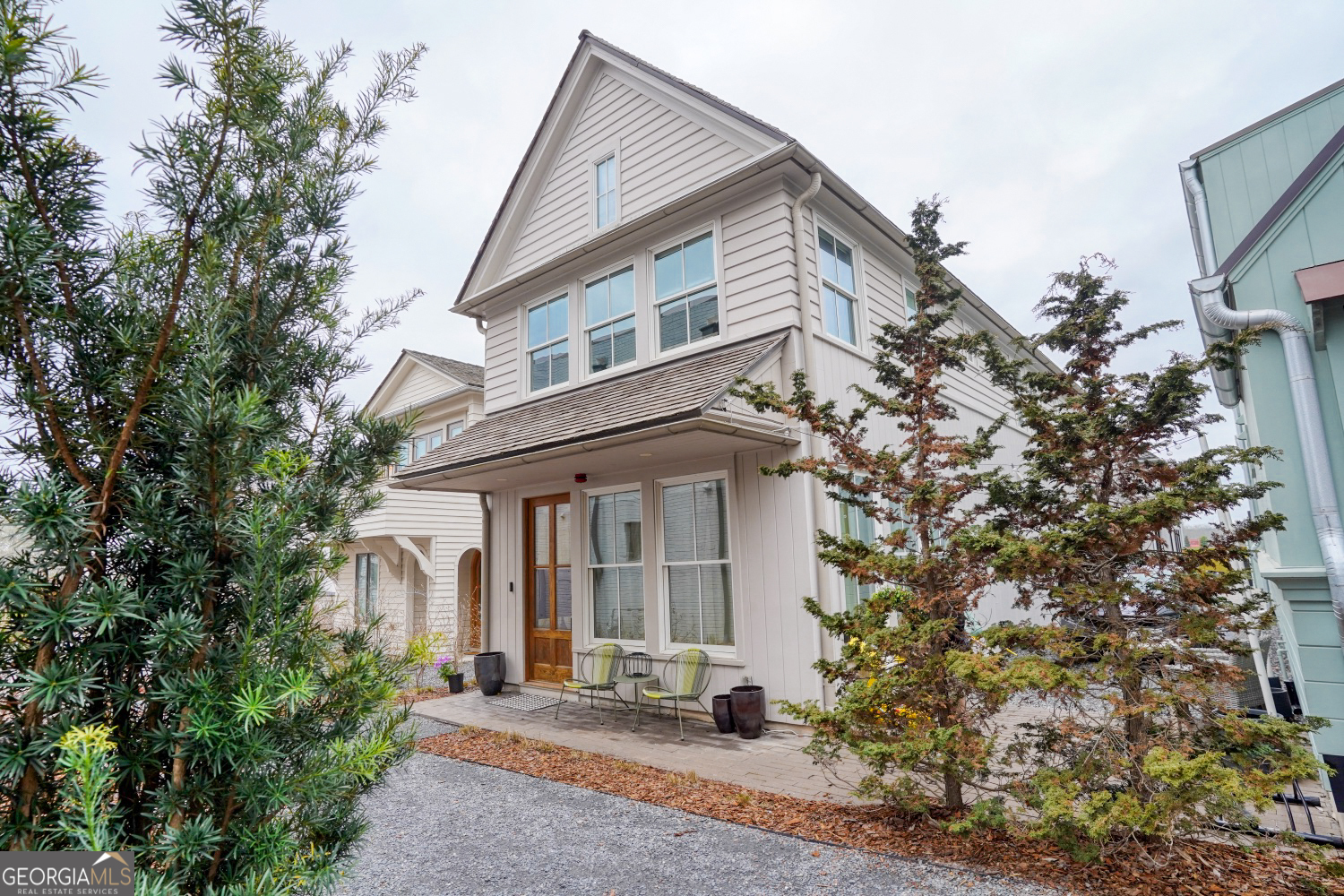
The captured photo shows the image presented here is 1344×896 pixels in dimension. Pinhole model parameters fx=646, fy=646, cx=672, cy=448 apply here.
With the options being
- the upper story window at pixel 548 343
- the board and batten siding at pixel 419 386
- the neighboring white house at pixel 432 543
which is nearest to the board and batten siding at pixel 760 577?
the upper story window at pixel 548 343

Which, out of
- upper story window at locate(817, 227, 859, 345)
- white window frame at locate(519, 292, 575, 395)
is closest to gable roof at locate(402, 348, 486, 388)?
white window frame at locate(519, 292, 575, 395)

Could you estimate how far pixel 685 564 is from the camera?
305 inches

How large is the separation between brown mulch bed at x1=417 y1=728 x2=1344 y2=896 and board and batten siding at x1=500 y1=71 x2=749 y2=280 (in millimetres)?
6785

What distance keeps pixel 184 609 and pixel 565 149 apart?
994 cm

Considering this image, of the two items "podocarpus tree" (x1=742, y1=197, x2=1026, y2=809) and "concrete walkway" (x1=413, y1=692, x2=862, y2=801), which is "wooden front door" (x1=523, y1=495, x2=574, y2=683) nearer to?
"concrete walkway" (x1=413, y1=692, x2=862, y2=801)

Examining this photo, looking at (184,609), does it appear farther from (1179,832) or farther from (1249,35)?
(1249,35)

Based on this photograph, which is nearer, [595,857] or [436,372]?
[595,857]

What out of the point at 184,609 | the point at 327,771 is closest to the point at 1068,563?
the point at 327,771

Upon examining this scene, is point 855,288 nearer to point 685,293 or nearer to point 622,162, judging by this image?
point 685,293

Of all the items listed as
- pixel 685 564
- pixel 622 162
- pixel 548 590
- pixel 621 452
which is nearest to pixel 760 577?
pixel 685 564

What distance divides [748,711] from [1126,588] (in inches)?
154

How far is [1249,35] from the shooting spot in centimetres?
739

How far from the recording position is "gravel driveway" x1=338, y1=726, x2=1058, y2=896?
365cm

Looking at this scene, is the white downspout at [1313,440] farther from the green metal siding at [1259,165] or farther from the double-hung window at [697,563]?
the double-hung window at [697,563]
